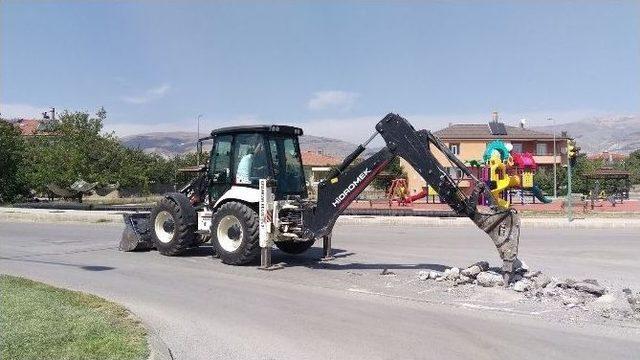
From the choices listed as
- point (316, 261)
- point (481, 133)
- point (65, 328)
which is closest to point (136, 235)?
point (316, 261)

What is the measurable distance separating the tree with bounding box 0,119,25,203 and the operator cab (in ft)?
120

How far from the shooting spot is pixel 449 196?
10789 millimetres

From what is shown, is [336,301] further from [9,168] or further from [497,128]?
[497,128]

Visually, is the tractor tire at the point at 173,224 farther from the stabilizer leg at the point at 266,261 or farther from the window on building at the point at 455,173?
the window on building at the point at 455,173

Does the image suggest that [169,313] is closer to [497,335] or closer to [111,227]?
[497,335]

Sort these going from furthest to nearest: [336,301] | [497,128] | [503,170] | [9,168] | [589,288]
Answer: [497,128] < [9,168] < [503,170] < [589,288] < [336,301]

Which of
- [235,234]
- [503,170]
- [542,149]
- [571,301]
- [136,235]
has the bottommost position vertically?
[571,301]

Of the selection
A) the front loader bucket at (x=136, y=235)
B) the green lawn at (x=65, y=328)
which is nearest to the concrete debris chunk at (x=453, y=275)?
the green lawn at (x=65, y=328)

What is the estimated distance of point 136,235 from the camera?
596 inches

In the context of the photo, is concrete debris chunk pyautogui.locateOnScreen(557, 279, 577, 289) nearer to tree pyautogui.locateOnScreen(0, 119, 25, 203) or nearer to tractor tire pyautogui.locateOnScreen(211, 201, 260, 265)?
tractor tire pyautogui.locateOnScreen(211, 201, 260, 265)

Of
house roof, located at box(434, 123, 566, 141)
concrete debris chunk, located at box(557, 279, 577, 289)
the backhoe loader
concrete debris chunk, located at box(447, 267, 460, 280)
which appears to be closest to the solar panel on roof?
house roof, located at box(434, 123, 566, 141)

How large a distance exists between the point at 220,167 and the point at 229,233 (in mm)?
1605

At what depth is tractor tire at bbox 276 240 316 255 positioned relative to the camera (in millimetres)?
14125

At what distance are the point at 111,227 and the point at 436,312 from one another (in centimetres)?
1756
